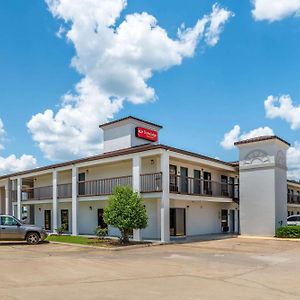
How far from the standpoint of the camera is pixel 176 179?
24.9m

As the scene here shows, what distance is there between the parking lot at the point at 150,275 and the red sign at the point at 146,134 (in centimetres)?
1627

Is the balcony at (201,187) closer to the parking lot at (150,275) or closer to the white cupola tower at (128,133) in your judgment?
the white cupola tower at (128,133)

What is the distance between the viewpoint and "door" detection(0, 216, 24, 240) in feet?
66.9

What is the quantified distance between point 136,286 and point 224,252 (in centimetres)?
888

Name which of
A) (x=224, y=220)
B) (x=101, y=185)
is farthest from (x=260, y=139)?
(x=101, y=185)

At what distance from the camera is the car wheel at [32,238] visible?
830 inches

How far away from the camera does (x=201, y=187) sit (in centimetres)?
2767

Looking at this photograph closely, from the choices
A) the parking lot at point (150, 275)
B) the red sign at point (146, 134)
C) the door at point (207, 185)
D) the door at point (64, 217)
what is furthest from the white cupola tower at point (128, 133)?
the parking lot at point (150, 275)

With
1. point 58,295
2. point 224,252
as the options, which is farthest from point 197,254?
point 58,295

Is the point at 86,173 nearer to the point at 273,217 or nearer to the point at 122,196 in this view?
the point at 122,196

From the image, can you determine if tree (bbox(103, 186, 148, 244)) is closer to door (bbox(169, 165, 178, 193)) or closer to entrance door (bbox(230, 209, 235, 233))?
door (bbox(169, 165, 178, 193))

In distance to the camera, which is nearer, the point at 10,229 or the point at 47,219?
the point at 10,229

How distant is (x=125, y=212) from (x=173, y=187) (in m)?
5.29

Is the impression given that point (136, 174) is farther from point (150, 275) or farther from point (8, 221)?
point (150, 275)
